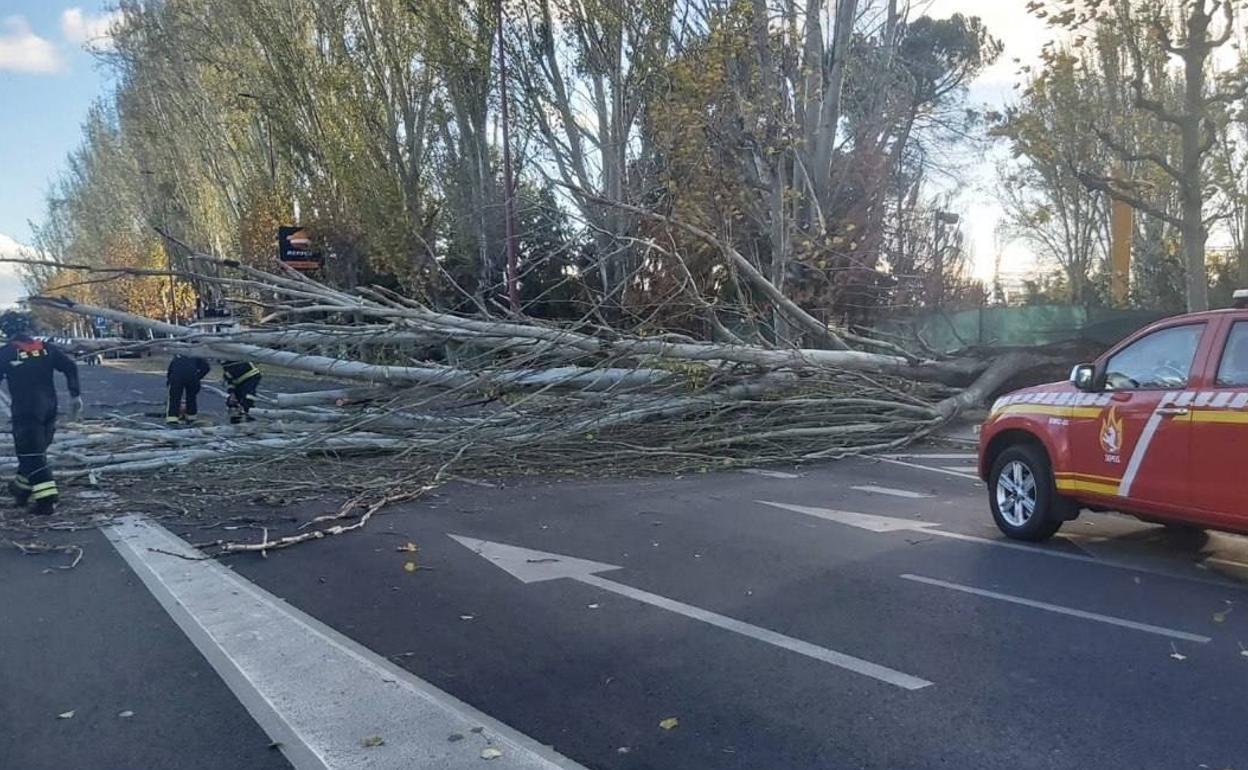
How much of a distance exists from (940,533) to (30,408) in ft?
26.6

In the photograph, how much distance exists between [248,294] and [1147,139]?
15.2m

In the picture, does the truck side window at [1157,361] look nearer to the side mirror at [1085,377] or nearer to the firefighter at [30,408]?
the side mirror at [1085,377]

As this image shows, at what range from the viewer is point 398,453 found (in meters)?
12.0

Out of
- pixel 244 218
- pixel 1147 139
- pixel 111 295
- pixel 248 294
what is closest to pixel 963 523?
pixel 248 294

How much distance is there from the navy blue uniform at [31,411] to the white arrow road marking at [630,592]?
401cm

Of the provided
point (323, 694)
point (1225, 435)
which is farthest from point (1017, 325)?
point (323, 694)

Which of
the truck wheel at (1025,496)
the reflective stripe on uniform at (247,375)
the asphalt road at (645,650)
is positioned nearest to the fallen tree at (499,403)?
the reflective stripe on uniform at (247,375)

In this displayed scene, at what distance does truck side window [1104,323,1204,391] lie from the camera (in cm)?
671

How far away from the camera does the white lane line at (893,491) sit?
10.1m

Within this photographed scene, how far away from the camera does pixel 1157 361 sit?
22.9 ft

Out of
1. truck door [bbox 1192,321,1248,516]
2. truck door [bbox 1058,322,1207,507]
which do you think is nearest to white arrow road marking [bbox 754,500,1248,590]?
truck door [bbox 1058,322,1207,507]

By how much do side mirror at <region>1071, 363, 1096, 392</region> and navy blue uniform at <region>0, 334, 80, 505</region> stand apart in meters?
8.75

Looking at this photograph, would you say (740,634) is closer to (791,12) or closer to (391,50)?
(791,12)

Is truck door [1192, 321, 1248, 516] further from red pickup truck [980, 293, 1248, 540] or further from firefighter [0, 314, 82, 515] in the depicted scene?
firefighter [0, 314, 82, 515]
